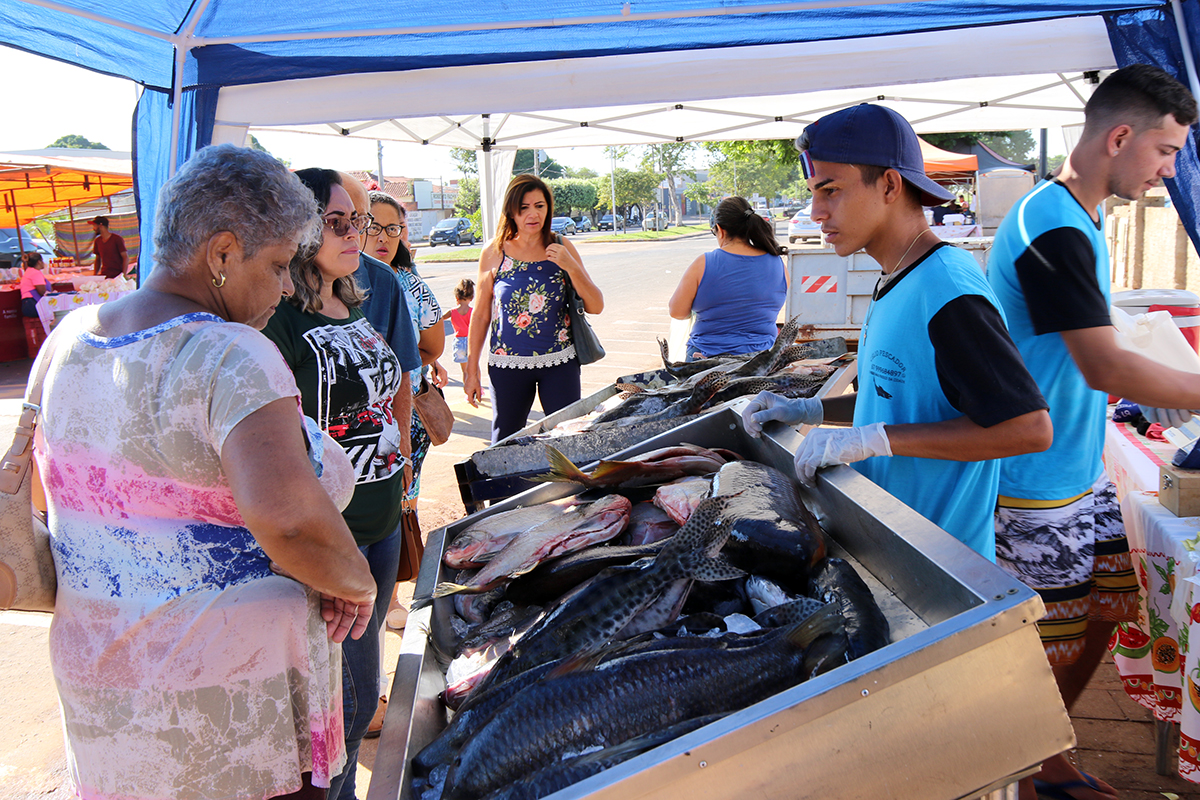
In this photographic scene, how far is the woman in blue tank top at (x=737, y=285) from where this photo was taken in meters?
4.75

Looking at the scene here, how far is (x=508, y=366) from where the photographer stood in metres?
4.79

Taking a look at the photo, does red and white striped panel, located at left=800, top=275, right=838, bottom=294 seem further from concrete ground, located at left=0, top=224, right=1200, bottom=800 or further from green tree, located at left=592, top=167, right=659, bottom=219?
green tree, located at left=592, top=167, right=659, bottom=219

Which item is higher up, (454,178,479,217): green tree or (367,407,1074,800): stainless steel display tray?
(454,178,479,217): green tree

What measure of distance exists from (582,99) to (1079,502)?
9.61ft

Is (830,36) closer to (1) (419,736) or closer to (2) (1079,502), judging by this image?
(2) (1079,502)

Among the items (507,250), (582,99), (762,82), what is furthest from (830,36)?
(507,250)

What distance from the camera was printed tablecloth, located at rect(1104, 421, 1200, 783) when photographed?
222 centimetres

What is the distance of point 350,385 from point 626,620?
1.24 m

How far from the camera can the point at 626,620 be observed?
157cm

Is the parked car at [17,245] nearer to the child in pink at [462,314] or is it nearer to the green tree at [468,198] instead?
the child in pink at [462,314]

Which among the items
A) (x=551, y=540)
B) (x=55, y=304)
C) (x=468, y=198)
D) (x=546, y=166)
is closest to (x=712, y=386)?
(x=551, y=540)

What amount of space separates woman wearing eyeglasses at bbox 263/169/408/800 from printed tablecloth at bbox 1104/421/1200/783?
7.97 feet

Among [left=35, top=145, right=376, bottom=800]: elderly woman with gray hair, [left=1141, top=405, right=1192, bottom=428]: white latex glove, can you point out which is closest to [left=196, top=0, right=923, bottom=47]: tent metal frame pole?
[left=1141, top=405, right=1192, bottom=428]: white latex glove

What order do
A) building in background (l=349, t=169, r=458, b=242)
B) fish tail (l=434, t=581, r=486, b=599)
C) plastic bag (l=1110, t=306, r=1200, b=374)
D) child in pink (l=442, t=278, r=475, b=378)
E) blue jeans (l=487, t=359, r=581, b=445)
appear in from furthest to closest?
building in background (l=349, t=169, r=458, b=242) → child in pink (l=442, t=278, r=475, b=378) → blue jeans (l=487, t=359, r=581, b=445) → plastic bag (l=1110, t=306, r=1200, b=374) → fish tail (l=434, t=581, r=486, b=599)
